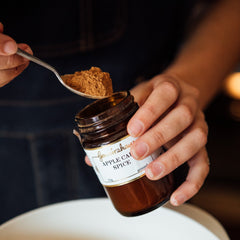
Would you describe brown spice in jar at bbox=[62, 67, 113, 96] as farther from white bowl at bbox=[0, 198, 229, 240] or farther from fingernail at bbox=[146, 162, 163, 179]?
white bowl at bbox=[0, 198, 229, 240]

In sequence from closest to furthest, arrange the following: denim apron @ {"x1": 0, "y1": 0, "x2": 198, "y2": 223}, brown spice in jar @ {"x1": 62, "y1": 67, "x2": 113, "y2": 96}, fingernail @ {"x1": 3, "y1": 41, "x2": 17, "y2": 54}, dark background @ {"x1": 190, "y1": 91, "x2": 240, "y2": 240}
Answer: fingernail @ {"x1": 3, "y1": 41, "x2": 17, "y2": 54}
brown spice in jar @ {"x1": 62, "y1": 67, "x2": 113, "y2": 96}
denim apron @ {"x1": 0, "y1": 0, "x2": 198, "y2": 223}
dark background @ {"x1": 190, "y1": 91, "x2": 240, "y2": 240}

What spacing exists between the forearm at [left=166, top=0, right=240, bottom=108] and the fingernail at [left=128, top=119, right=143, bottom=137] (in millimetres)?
369

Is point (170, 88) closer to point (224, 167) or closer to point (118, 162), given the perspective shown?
point (118, 162)

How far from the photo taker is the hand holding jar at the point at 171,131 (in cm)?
→ 63

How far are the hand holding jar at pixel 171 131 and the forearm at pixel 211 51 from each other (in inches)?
7.2

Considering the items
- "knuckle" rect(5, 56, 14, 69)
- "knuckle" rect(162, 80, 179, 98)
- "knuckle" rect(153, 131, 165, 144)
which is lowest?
"knuckle" rect(153, 131, 165, 144)

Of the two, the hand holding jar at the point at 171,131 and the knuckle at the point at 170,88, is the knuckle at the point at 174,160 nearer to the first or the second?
the hand holding jar at the point at 171,131

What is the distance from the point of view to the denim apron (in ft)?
3.12

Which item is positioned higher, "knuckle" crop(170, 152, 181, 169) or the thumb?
the thumb

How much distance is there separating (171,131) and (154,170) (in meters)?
0.09

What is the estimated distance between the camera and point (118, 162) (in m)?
0.61

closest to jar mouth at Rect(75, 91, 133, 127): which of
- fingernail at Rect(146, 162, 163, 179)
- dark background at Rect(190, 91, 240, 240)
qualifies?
fingernail at Rect(146, 162, 163, 179)

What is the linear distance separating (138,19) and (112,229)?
548 mm

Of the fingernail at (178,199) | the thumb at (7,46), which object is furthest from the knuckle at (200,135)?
the thumb at (7,46)
